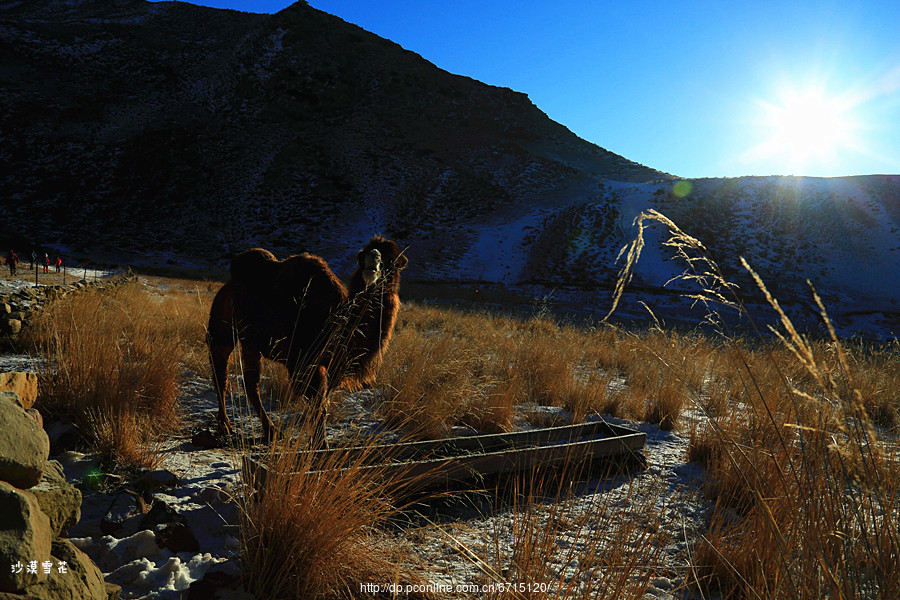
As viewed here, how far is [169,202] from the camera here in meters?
39.5

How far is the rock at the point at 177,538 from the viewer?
1994 millimetres

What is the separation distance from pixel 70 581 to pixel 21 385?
125 cm

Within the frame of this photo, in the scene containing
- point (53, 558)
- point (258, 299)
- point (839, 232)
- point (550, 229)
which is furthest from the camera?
point (550, 229)

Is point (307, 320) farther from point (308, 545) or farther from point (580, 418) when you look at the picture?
A: point (580, 418)

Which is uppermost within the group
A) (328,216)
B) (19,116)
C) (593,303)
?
(19,116)

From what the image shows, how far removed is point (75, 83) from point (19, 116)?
30.5ft

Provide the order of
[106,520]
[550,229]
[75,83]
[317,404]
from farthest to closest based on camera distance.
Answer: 1. [75,83]
2. [550,229]
3. [317,404]
4. [106,520]

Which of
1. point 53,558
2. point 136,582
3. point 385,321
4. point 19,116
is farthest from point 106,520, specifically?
point 19,116

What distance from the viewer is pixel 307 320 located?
9.59 feet

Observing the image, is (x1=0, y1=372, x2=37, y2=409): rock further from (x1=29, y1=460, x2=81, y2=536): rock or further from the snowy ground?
(x1=29, y1=460, x2=81, y2=536): rock

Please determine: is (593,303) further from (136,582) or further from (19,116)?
(19,116)

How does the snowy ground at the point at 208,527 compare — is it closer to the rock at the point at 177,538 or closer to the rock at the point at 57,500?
the rock at the point at 177,538

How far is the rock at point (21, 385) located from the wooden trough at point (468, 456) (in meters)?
1.01

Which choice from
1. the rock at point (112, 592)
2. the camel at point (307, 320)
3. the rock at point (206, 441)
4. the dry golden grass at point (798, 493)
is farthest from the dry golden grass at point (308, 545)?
the rock at point (206, 441)
